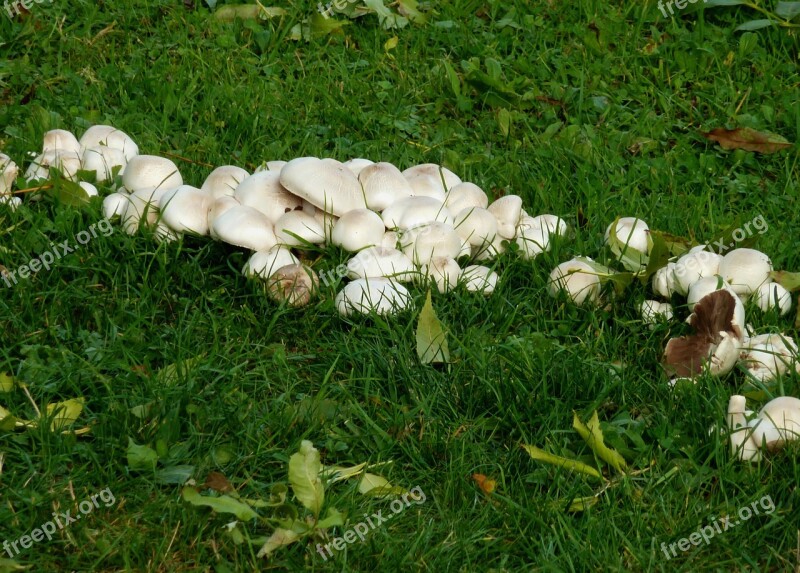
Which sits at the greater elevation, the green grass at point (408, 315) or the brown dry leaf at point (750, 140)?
the brown dry leaf at point (750, 140)

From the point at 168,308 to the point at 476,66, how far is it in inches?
100

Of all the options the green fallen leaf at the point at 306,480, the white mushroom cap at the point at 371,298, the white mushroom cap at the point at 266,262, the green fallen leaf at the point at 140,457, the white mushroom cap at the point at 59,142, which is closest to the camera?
the green fallen leaf at the point at 306,480

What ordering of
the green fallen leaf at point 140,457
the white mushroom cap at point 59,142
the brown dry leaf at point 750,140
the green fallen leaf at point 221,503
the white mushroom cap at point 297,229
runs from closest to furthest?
the green fallen leaf at point 221,503 < the green fallen leaf at point 140,457 < the white mushroom cap at point 297,229 < the white mushroom cap at point 59,142 < the brown dry leaf at point 750,140

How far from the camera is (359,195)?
3.79 m

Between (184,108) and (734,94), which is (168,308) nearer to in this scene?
(184,108)

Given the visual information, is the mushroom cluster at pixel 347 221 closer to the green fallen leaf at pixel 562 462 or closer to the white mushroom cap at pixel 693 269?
the white mushroom cap at pixel 693 269

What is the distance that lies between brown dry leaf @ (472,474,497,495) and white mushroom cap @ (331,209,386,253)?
1139 mm

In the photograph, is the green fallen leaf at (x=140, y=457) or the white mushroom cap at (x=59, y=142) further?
the white mushroom cap at (x=59, y=142)

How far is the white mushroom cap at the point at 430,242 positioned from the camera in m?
3.65

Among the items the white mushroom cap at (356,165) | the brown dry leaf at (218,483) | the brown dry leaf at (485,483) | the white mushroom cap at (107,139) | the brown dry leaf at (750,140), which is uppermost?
the white mushroom cap at (356,165)

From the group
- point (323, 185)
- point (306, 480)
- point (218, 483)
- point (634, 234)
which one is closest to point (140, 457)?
point (218, 483)

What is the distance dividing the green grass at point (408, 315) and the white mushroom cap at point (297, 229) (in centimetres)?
12

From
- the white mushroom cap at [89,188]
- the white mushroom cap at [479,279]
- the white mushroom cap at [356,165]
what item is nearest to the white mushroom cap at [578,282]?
the white mushroom cap at [479,279]

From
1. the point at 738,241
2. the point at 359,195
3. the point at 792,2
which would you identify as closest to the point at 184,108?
the point at 359,195
